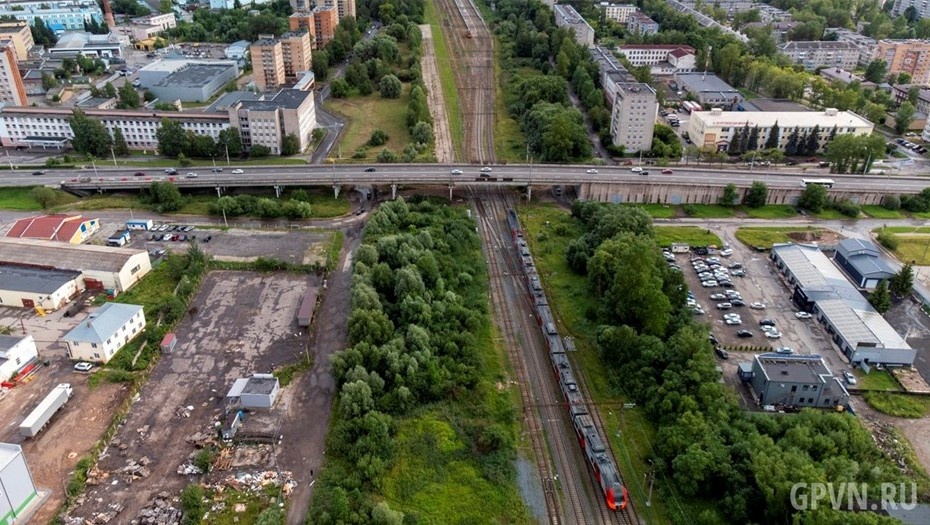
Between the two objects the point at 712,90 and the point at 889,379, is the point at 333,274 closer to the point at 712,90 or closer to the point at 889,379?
the point at 889,379

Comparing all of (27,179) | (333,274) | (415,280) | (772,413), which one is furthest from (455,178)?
(27,179)

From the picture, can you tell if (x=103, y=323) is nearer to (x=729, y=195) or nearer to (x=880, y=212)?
(x=729, y=195)

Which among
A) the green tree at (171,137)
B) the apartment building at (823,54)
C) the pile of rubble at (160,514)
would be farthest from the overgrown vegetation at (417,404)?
the apartment building at (823,54)

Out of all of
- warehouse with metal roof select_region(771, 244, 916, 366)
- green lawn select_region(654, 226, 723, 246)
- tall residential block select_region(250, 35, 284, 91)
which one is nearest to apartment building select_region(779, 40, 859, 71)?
green lawn select_region(654, 226, 723, 246)

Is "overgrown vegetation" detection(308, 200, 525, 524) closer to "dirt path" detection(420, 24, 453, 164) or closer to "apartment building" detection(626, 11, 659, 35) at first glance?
"dirt path" detection(420, 24, 453, 164)

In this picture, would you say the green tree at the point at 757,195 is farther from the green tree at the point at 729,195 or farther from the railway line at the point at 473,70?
the railway line at the point at 473,70
